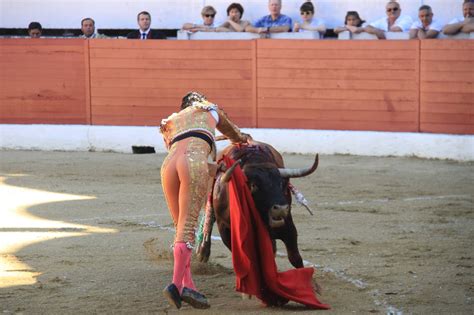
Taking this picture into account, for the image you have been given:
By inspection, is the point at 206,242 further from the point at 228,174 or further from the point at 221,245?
the point at 228,174

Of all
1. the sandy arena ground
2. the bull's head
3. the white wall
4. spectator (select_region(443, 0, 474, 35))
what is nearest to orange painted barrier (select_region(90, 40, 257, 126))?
the white wall

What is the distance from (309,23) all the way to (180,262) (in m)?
6.94

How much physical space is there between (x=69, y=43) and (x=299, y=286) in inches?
300

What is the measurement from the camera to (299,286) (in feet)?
14.6

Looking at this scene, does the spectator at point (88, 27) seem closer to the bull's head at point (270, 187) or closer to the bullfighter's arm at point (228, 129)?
the bullfighter's arm at point (228, 129)

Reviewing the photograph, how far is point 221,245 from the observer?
5.96m

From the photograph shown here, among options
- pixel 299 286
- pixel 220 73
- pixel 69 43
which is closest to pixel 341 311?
pixel 299 286

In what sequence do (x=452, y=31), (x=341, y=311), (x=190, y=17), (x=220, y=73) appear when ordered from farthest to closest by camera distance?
(x=190, y=17)
(x=220, y=73)
(x=452, y=31)
(x=341, y=311)

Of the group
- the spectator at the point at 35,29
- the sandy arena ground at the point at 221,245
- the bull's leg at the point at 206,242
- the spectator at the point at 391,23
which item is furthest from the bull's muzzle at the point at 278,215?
the spectator at the point at 35,29

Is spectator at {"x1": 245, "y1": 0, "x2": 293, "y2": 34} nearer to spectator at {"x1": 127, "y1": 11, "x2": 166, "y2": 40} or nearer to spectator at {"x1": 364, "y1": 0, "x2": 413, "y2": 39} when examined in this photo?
spectator at {"x1": 364, "y1": 0, "x2": 413, "y2": 39}

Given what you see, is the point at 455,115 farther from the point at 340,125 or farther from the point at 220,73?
the point at 220,73

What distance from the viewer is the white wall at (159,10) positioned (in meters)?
11.2

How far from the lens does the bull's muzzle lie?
173 inches

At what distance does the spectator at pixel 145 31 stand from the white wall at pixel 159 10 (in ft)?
2.51
